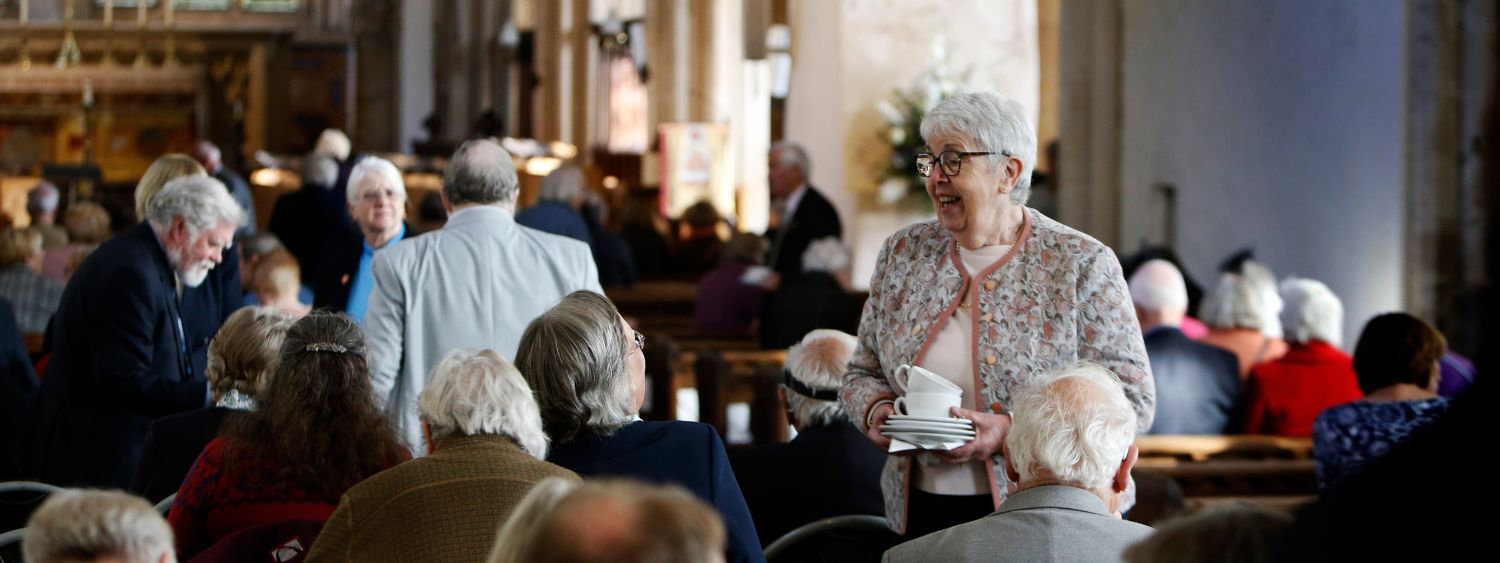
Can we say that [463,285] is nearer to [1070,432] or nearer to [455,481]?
[455,481]

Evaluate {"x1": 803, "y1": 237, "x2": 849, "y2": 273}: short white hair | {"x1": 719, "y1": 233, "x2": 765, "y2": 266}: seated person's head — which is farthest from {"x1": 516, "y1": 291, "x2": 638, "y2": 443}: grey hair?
{"x1": 719, "y1": 233, "x2": 765, "y2": 266}: seated person's head

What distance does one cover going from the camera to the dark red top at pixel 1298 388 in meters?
6.02

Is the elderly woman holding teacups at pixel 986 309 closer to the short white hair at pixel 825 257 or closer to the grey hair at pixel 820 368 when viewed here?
the grey hair at pixel 820 368

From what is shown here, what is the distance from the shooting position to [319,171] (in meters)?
9.14

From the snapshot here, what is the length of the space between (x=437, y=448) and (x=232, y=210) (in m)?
2.20

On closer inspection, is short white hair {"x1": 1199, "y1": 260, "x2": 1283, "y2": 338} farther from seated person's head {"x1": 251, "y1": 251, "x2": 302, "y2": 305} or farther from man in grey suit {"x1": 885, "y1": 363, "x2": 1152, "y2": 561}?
man in grey suit {"x1": 885, "y1": 363, "x2": 1152, "y2": 561}

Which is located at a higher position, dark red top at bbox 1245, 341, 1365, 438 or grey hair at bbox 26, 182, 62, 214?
grey hair at bbox 26, 182, 62, 214

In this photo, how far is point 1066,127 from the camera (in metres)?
11.0

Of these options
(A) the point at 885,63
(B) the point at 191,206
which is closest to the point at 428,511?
(B) the point at 191,206

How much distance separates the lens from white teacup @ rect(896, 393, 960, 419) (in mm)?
3146


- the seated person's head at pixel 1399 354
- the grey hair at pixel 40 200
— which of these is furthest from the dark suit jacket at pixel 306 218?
the seated person's head at pixel 1399 354

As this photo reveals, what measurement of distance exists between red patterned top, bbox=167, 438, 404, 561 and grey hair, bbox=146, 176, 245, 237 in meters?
1.72

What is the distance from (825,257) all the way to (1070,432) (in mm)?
5755

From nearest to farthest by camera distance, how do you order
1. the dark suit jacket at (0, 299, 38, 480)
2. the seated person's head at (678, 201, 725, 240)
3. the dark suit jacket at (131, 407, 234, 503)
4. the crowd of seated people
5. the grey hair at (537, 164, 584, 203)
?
the crowd of seated people, the dark suit jacket at (131, 407, 234, 503), the dark suit jacket at (0, 299, 38, 480), the grey hair at (537, 164, 584, 203), the seated person's head at (678, 201, 725, 240)
